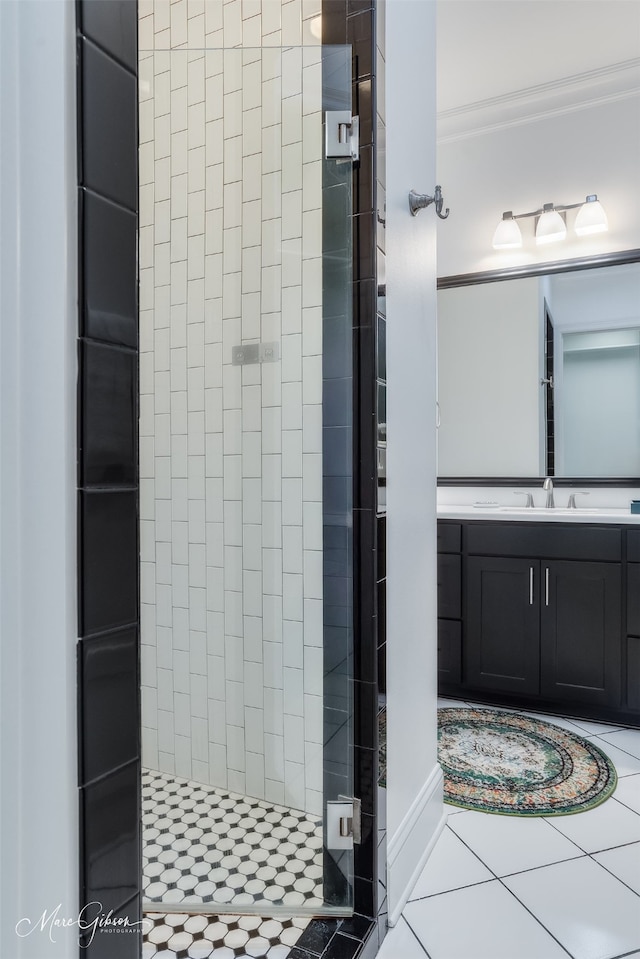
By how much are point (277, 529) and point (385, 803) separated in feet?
2.13

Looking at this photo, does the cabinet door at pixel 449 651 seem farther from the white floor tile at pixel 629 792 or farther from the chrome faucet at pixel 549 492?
the white floor tile at pixel 629 792

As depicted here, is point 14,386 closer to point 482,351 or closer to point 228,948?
point 228,948

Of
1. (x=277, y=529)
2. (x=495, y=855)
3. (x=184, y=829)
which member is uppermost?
(x=277, y=529)

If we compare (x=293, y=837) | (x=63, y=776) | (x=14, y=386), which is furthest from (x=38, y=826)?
(x=293, y=837)

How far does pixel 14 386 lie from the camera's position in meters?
0.46

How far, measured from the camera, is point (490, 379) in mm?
3123

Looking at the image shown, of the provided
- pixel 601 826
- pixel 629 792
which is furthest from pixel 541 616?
pixel 601 826

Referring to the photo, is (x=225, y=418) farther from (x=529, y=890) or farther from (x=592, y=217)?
(x=592, y=217)

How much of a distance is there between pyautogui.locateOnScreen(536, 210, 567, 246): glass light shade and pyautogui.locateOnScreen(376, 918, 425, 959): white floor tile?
2.78 metres

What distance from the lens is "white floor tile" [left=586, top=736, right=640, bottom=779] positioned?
7.02ft

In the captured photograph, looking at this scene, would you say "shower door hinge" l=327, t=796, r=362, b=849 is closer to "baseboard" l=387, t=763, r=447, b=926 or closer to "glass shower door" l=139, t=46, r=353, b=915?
"glass shower door" l=139, t=46, r=353, b=915

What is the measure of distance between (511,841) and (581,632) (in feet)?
3.42

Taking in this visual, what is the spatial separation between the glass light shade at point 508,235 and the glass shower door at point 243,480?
1.82 meters

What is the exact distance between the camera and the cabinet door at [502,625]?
8.67ft
